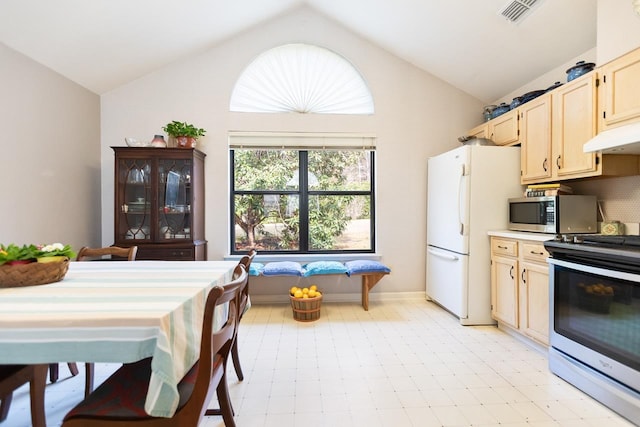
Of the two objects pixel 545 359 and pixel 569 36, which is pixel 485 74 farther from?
pixel 545 359

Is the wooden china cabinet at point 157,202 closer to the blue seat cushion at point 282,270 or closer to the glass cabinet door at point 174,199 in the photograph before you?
the glass cabinet door at point 174,199

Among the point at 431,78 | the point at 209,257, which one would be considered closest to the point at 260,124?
the point at 209,257

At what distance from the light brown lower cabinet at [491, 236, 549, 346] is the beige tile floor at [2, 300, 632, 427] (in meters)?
0.19

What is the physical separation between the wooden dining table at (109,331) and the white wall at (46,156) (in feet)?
5.71

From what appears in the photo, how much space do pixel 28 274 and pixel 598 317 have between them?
2988 millimetres

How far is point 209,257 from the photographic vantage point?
361cm

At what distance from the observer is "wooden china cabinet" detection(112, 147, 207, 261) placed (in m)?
3.11

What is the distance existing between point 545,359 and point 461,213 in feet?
4.35

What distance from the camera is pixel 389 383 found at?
1.99 m

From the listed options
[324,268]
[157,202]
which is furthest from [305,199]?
[157,202]

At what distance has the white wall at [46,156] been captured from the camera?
234 centimetres

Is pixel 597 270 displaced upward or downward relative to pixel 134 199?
downward

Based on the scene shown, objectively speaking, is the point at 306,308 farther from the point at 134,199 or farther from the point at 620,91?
the point at 620,91

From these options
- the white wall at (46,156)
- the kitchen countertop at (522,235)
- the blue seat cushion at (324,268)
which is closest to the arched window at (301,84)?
the white wall at (46,156)
